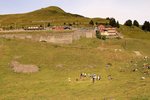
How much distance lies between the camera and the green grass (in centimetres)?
4944

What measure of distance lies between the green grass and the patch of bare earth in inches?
45.5

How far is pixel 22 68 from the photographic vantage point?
7075cm

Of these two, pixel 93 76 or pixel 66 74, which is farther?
pixel 66 74

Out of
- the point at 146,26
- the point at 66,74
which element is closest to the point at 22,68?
the point at 66,74

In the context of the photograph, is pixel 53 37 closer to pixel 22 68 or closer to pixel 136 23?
pixel 22 68

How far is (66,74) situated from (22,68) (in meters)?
9.59

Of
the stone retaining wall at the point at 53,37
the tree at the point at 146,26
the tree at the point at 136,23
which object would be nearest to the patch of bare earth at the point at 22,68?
the stone retaining wall at the point at 53,37

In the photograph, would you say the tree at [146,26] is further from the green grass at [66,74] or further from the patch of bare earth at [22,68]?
the patch of bare earth at [22,68]

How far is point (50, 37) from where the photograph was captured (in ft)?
332

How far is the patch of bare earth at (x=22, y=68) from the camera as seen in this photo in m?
69.4

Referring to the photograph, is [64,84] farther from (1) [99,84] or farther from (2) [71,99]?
(2) [71,99]

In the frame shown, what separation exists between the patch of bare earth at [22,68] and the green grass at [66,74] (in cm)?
115

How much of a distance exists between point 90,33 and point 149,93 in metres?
72.8

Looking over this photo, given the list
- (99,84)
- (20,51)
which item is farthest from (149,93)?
(20,51)
